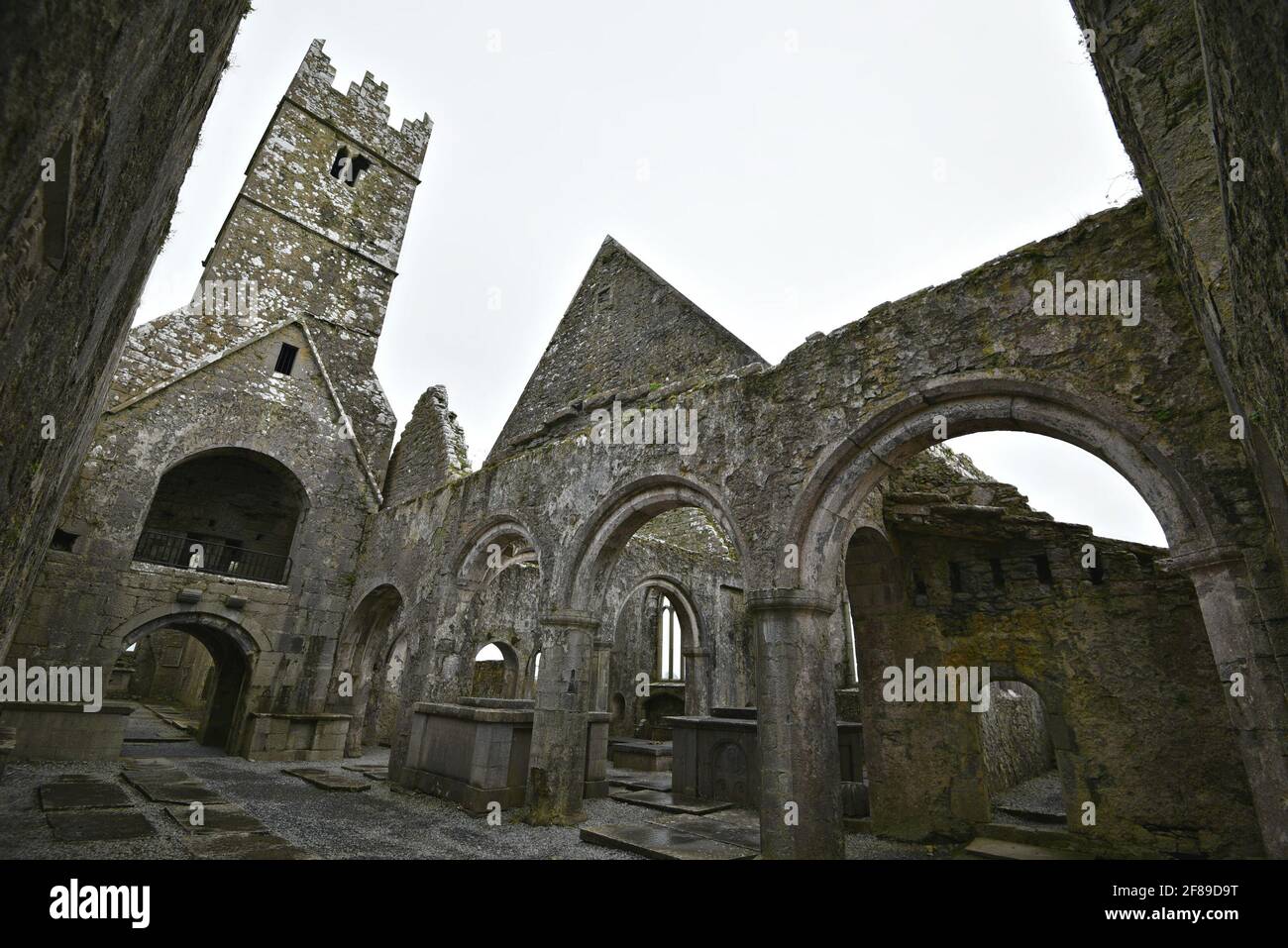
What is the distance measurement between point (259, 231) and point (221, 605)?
10132 mm

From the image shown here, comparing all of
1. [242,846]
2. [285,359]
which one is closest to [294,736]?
[242,846]

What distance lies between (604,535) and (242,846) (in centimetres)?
440

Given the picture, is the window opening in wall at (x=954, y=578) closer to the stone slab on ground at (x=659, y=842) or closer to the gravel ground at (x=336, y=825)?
the gravel ground at (x=336, y=825)

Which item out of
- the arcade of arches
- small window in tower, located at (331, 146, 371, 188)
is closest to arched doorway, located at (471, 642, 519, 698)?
the arcade of arches

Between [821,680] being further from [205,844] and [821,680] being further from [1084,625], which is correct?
[205,844]

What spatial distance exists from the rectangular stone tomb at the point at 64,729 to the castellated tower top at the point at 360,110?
16491 mm

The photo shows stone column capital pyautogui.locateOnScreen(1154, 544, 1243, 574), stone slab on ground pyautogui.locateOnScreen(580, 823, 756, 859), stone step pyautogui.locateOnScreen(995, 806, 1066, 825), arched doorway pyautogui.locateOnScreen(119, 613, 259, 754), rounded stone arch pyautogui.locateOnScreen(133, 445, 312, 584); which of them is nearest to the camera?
stone column capital pyautogui.locateOnScreen(1154, 544, 1243, 574)

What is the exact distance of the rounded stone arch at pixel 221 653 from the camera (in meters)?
10.4

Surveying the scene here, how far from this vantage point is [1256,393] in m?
2.66

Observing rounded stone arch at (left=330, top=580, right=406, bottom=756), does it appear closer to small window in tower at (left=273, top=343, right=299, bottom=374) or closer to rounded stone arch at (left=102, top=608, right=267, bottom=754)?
rounded stone arch at (left=102, top=608, right=267, bottom=754)

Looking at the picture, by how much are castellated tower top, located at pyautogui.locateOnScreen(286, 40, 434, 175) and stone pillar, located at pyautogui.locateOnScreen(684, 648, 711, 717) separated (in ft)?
Answer: 58.1

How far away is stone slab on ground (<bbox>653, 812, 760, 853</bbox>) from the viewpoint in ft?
19.4

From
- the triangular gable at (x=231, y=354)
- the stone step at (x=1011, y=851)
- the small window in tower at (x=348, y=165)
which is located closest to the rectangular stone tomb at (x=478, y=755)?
the stone step at (x=1011, y=851)

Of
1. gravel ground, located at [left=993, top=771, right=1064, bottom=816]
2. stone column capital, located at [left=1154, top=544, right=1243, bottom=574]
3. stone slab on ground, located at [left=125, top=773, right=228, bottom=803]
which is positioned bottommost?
stone slab on ground, located at [left=125, top=773, right=228, bottom=803]
